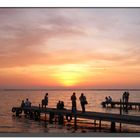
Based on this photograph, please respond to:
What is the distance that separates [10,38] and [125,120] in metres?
5.47

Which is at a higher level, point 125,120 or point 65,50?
point 65,50

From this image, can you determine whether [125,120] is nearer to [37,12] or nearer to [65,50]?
[65,50]

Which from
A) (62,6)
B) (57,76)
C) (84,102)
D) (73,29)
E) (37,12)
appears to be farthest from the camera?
(84,102)

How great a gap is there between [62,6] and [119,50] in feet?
10.0

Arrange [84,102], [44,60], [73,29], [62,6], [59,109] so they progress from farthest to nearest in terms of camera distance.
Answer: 1. [59,109]
2. [84,102]
3. [44,60]
4. [73,29]
5. [62,6]

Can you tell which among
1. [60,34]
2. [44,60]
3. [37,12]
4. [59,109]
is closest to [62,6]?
[37,12]

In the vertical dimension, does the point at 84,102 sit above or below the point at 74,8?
below

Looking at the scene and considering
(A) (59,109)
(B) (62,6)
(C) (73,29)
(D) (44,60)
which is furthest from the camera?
(A) (59,109)

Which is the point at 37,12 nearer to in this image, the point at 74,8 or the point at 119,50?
the point at 74,8

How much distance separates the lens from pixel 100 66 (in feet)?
51.1

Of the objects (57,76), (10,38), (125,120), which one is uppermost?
(10,38)

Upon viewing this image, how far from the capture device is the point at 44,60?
50.6 ft

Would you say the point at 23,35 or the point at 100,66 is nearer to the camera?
the point at 23,35

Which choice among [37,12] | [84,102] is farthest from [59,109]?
[37,12]
